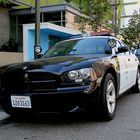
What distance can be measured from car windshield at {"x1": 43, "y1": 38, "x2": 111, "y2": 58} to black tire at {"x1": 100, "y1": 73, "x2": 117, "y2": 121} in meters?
0.95

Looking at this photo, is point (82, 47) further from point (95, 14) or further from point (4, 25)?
point (4, 25)

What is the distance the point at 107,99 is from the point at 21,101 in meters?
1.42

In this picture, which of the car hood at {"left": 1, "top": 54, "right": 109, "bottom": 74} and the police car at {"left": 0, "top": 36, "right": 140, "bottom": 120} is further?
the car hood at {"left": 1, "top": 54, "right": 109, "bottom": 74}

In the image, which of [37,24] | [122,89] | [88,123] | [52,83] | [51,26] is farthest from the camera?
[51,26]

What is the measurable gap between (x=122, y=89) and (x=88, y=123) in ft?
5.68

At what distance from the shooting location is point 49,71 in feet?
18.8

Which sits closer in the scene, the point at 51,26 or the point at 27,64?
the point at 27,64

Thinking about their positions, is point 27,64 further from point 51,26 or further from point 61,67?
point 51,26

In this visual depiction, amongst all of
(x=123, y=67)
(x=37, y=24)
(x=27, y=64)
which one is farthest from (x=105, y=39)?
(x=37, y=24)

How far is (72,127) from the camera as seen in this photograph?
19.1ft

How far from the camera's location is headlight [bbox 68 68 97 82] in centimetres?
566

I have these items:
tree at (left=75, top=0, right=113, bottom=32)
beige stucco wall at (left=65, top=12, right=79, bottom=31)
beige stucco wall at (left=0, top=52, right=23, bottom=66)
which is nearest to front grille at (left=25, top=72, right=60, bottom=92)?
beige stucco wall at (left=0, top=52, right=23, bottom=66)

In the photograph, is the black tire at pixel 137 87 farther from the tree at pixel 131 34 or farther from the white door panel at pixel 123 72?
the tree at pixel 131 34

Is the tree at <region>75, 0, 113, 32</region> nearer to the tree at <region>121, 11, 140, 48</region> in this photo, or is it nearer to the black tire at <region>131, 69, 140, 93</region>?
the tree at <region>121, 11, 140, 48</region>
